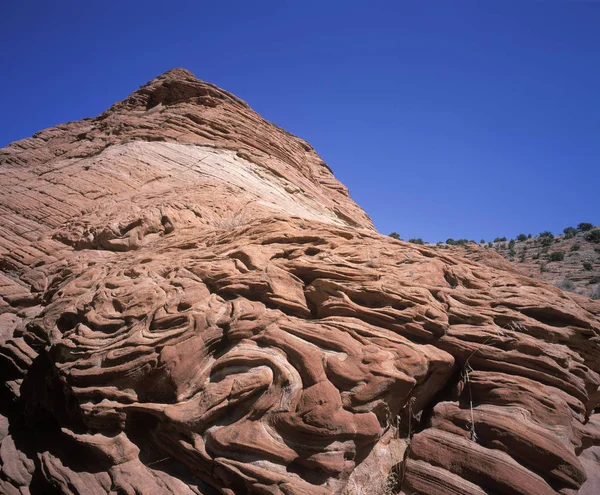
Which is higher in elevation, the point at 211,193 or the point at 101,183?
the point at 211,193

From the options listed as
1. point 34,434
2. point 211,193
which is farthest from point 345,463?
point 211,193

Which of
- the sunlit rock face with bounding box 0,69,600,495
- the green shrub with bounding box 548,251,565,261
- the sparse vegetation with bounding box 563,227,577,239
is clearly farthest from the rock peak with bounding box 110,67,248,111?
the sparse vegetation with bounding box 563,227,577,239

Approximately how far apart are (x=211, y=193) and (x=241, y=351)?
27.0 feet

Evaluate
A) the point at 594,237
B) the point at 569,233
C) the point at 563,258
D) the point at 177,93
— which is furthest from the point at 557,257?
the point at 177,93

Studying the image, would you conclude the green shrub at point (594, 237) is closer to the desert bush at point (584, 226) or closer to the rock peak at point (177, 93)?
the desert bush at point (584, 226)

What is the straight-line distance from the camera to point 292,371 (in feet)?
17.4

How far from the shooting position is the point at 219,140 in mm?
16797

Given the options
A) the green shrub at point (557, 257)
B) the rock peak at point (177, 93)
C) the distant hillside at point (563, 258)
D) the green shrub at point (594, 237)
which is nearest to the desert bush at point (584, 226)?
the distant hillside at point (563, 258)

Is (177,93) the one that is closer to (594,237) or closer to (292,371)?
(292,371)

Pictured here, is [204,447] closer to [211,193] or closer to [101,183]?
[211,193]

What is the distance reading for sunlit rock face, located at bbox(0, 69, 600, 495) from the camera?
469 cm

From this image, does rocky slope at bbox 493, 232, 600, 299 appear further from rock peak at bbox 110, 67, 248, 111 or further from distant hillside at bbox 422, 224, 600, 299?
rock peak at bbox 110, 67, 248, 111

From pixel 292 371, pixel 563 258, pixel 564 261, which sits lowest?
pixel 292 371

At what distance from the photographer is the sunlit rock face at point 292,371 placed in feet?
15.4
